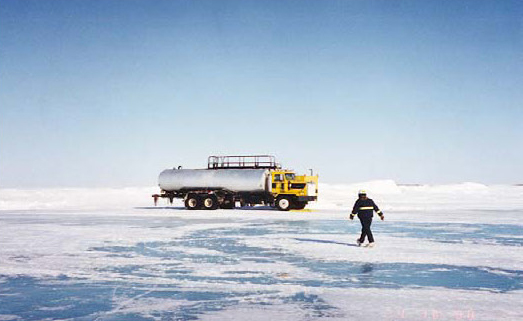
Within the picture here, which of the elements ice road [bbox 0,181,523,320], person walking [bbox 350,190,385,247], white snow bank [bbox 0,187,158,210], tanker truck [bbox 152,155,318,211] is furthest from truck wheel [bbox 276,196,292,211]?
person walking [bbox 350,190,385,247]

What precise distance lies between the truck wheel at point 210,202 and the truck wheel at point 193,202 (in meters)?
0.45

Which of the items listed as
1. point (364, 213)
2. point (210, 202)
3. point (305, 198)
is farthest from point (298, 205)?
point (364, 213)

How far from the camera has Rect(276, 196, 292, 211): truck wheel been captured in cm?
3173

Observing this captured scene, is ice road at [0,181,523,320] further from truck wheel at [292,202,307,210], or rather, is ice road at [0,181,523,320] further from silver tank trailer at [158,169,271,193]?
silver tank trailer at [158,169,271,193]

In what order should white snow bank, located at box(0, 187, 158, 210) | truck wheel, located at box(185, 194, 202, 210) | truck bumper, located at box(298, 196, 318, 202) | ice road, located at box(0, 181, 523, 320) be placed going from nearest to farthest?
1. ice road, located at box(0, 181, 523, 320)
2. truck bumper, located at box(298, 196, 318, 202)
3. truck wheel, located at box(185, 194, 202, 210)
4. white snow bank, located at box(0, 187, 158, 210)

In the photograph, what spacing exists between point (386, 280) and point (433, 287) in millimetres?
885

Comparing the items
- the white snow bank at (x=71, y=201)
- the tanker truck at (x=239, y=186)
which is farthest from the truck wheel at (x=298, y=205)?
the white snow bank at (x=71, y=201)

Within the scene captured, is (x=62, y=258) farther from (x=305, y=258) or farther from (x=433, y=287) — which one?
(x=433, y=287)

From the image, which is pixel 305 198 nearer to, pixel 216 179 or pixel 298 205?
pixel 298 205

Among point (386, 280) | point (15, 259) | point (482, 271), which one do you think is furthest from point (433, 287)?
point (15, 259)

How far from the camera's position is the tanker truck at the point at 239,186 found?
105 ft

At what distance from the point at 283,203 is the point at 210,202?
201 inches

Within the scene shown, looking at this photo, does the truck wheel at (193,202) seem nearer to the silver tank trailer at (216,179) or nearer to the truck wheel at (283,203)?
the silver tank trailer at (216,179)

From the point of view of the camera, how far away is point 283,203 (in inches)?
1253
